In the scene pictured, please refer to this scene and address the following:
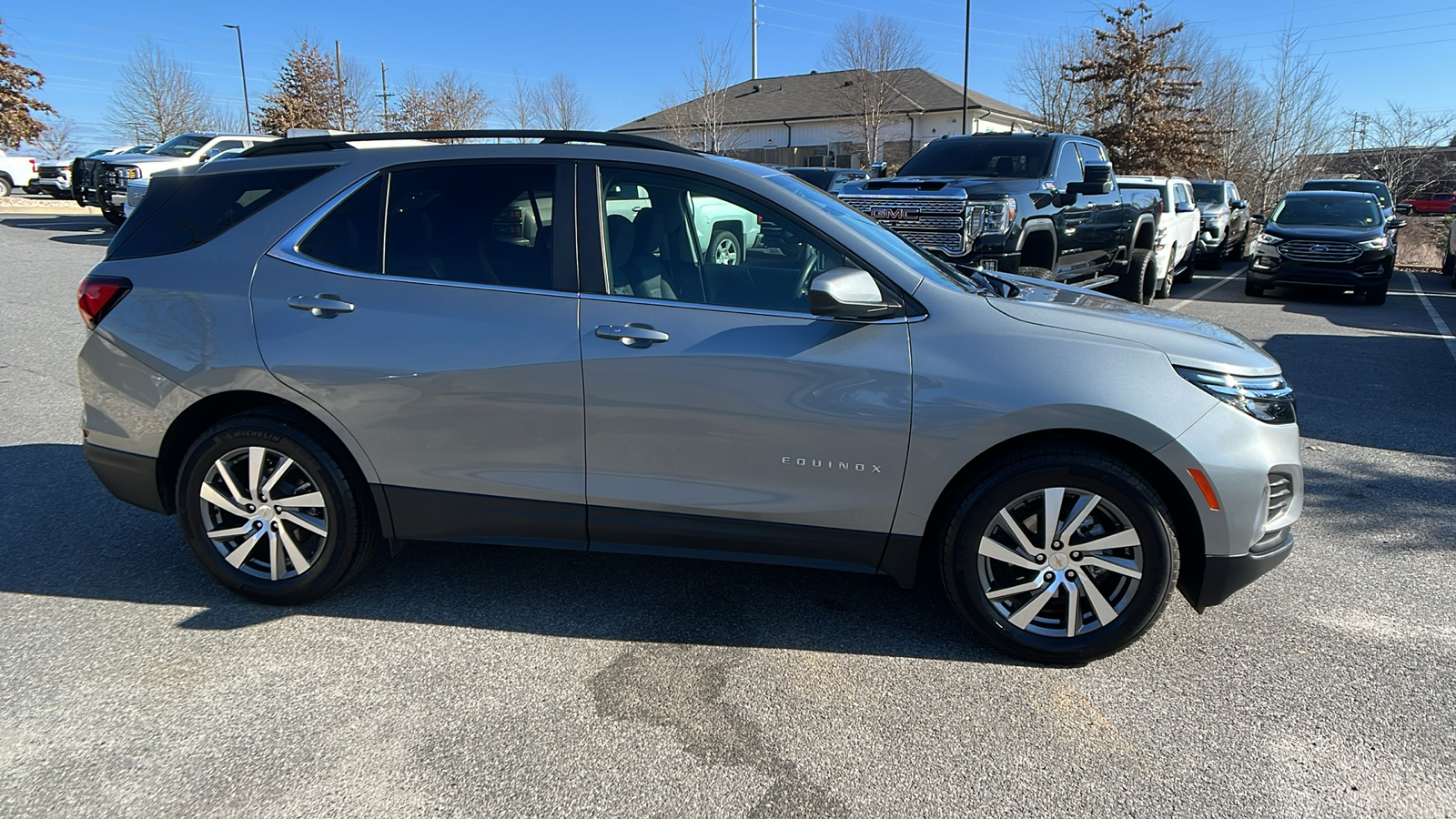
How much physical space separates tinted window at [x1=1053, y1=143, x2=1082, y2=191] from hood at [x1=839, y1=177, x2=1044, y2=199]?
0.63m

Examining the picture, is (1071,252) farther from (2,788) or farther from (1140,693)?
(2,788)

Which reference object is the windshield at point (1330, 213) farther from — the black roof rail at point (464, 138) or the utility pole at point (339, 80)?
the utility pole at point (339, 80)

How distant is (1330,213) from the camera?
1494cm

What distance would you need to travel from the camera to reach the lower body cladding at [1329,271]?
546 inches

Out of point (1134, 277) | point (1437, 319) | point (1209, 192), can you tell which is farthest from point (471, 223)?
point (1209, 192)

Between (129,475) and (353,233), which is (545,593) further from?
(129,475)

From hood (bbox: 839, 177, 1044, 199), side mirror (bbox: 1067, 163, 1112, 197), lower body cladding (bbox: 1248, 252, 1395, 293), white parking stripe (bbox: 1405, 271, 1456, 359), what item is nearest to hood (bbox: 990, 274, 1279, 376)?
hood (bbox: 839, 177, 1044, 199)

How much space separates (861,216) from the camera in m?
3.90

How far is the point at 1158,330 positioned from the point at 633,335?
189 cm

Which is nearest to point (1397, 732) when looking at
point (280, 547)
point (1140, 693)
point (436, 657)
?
point (1140, 693)

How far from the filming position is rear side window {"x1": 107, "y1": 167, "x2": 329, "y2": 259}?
370 centimetres

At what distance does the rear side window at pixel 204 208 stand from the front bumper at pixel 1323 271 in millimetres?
14893

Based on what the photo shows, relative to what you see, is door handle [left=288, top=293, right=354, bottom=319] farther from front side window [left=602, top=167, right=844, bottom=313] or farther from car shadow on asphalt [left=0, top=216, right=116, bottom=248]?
car shadow on asphalt [left=0, top=216, right=116, bottom=248]

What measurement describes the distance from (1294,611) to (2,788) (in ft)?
14.8
